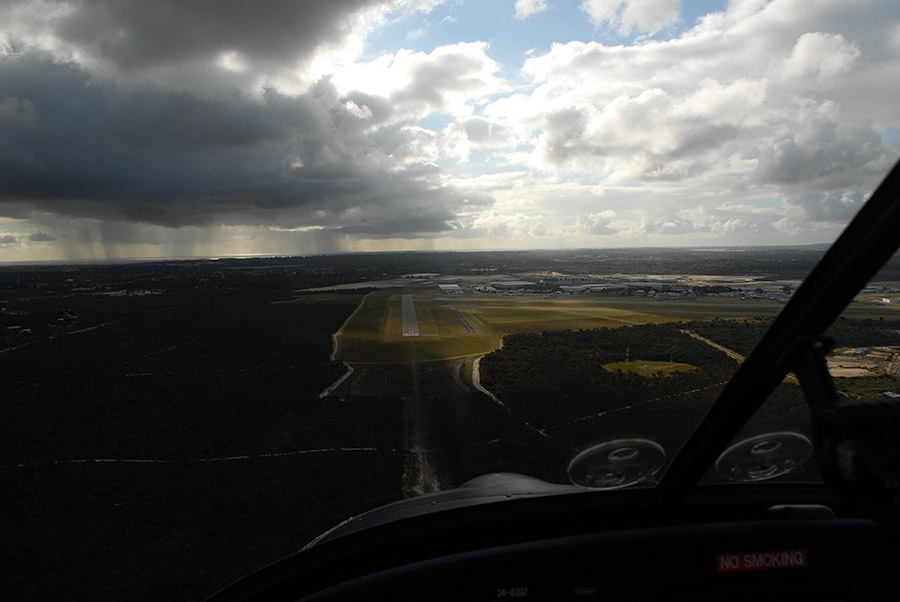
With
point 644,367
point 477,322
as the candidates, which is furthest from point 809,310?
point 477,322

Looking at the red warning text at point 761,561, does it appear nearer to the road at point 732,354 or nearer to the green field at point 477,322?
the road at point 732,354

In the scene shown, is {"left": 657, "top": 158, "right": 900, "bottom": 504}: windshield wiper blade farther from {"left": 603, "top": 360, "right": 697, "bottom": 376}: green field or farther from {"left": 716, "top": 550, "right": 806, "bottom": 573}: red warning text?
{"left": 603, "top": 360, "right": 697, "bottom": 376}: green field

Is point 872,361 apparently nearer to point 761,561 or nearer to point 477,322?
point 761,561

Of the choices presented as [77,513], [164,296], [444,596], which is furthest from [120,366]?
[164,296]

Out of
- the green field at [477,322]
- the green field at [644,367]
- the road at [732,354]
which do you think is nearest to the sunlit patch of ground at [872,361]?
the road at [732,354]

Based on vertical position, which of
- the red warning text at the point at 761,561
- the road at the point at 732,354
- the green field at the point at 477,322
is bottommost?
the green field at the point at 477,322

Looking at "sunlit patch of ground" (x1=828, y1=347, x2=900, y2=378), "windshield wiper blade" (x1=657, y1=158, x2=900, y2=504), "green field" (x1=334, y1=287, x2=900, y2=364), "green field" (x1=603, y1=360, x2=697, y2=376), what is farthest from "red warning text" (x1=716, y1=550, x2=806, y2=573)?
"green field" (x1=334, y1=287, x2=900, y2=364)

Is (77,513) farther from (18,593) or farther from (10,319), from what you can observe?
(10,319)
